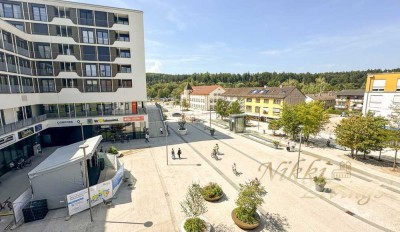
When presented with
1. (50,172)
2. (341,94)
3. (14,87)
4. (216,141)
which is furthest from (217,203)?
(341,94)

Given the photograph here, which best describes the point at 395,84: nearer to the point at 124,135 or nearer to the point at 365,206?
the point at 365,206

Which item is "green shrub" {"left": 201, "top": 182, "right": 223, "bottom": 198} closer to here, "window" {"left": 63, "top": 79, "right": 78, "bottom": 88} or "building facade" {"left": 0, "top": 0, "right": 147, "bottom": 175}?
"building facade" {"left": 0, "top": 0, "right": 147, "bottom": 175}

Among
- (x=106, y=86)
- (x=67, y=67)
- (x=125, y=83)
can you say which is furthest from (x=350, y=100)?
(x=67, y=67)

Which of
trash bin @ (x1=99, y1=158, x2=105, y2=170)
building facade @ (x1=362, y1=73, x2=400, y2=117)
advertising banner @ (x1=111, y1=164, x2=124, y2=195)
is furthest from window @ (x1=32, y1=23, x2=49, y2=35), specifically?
building facade @ (x1=362, y1=73, x2=400, y2=117)

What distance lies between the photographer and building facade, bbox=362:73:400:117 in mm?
34719

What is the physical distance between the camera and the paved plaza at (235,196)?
13328mm

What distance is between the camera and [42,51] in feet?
96.0

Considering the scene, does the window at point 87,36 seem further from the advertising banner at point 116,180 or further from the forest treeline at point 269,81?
the forest treeline at point 269,81

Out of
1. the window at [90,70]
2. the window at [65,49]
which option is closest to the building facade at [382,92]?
the window at [90,70]

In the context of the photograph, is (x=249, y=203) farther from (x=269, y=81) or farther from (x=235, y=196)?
(x=269, y=81)

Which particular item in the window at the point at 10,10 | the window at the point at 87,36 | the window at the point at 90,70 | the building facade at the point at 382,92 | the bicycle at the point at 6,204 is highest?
→ the window at the point at 10,10

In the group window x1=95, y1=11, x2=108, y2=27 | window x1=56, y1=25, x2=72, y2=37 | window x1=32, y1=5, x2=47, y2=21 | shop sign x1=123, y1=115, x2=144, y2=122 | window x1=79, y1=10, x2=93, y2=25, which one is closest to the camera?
window x1=32, y1=5, x2=47, y2=21

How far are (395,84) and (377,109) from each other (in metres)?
5.17

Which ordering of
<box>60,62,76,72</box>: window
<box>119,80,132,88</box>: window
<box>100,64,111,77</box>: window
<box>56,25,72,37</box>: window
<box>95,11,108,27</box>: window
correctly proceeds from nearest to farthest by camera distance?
1. <box>56,25,72,37</box>: window
2. <box>60,62,76,72</box>: window
3. <box>95,11,108,27</box>: window
4. <box>100,64,111,77</box>: window
5. <box>119,80,132,88</box>: window
